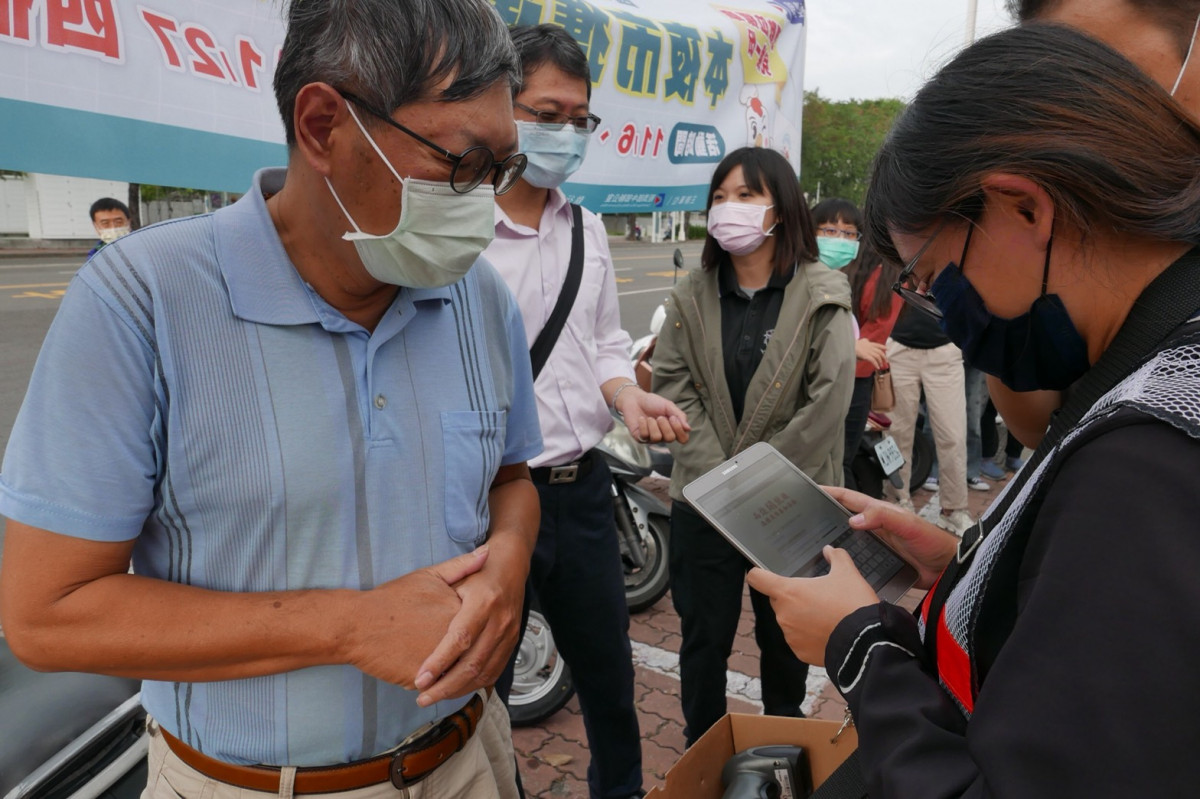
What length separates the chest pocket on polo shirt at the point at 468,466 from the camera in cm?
129

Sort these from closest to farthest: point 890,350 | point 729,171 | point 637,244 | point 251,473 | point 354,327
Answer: point 251,473 → point 354,327 → point 729,171 → point 890,350 → point 637,244

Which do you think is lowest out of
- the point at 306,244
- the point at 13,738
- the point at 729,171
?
the point at 13,738

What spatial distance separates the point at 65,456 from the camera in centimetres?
99

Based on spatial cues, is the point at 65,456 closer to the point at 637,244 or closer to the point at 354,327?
the point at 354,327

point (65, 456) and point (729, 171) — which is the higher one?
point (729, 171)

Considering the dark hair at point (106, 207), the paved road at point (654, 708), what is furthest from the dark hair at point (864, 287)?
the dark hair at point (106, 207)

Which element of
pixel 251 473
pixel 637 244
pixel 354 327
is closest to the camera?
pixel 251 473

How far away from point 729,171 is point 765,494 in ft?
4.99

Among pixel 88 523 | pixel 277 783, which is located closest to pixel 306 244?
pixel 88 523

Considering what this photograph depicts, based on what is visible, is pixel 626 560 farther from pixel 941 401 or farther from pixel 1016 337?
pixel 1016 337

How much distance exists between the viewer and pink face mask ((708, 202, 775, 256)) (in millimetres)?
2658

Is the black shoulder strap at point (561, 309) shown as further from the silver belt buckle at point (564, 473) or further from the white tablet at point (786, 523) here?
the white tablet at point (786, 523)

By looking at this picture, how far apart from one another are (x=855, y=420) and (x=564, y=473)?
223cm

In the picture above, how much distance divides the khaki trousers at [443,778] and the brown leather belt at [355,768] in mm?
11
